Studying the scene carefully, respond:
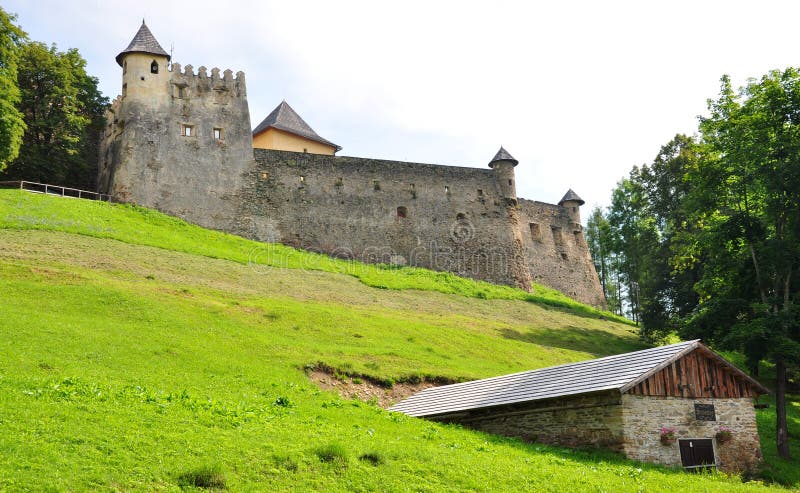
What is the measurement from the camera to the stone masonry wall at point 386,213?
40938 mm

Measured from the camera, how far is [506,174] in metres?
47.7

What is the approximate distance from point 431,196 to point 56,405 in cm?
3477

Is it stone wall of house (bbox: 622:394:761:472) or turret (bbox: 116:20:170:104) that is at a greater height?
turret (bbox: 116:20:170:104)

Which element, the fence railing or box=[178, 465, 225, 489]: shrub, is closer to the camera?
box=[178, 465, 225, 489]: shrub

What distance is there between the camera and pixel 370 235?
140 feet

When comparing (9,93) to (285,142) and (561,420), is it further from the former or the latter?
(561,420)

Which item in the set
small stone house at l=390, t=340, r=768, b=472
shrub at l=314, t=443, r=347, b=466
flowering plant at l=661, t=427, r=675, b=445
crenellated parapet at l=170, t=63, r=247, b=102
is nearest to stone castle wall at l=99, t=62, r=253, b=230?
crenellated parapet at l=170, t=63, r=247, b=102

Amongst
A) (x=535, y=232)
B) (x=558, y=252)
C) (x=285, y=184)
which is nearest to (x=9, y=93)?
(x=285, y=184)

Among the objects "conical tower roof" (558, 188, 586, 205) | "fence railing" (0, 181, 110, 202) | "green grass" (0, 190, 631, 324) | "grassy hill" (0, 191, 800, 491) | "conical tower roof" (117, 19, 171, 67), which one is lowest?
"grassy hill" (0, 191, 800, 491)

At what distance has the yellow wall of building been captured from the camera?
47.3 metres

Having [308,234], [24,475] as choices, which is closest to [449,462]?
[24,475]

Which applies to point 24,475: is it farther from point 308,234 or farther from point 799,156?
point 308,234

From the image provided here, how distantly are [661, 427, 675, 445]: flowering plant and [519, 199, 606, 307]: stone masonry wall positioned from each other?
106ft

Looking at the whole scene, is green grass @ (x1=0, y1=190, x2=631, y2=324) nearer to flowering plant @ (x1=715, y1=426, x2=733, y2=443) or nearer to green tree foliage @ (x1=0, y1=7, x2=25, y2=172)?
green tree foliage @ (x1=0, y1=7, x2=25, y2=172)
